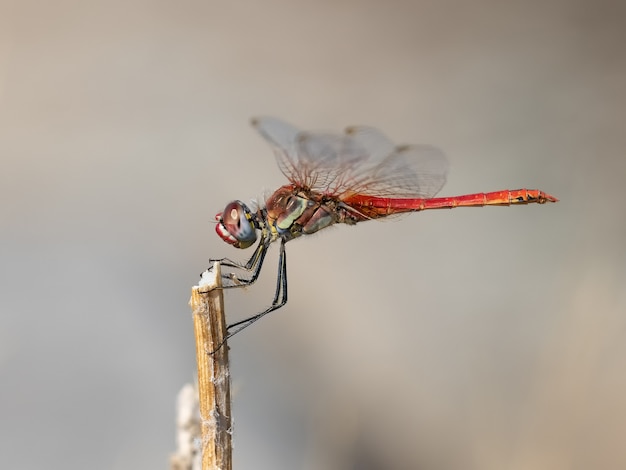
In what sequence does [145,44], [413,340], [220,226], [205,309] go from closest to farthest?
[205,309] < [220,226] < [413,340] < [145,44]

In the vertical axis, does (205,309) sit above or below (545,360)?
above

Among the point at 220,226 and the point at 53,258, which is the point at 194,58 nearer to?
the point at 53,258

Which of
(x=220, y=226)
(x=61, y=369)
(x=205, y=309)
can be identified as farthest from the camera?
(x=61, y=369)

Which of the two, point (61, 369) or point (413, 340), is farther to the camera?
point (413, 340)

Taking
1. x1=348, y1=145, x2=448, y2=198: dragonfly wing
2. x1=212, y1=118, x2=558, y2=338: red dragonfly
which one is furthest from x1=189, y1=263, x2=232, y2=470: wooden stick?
x1=348, y1=145, x2=448, y2=198: dragonfly wing

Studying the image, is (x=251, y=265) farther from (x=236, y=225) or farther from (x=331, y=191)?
(x=331, y=191)

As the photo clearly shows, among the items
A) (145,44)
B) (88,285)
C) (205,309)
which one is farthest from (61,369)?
(145,44)

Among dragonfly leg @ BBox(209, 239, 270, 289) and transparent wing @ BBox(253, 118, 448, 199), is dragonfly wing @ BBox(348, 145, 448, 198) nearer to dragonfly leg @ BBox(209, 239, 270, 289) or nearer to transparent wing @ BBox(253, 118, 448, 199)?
transparent wing @ BBox(253, 118, 448, 199)

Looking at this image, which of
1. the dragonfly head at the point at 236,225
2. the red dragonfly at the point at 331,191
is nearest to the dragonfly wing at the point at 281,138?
the red dragonfly at the point at 331,191

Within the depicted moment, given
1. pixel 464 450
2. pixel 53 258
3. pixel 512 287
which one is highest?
pixel 53 258
